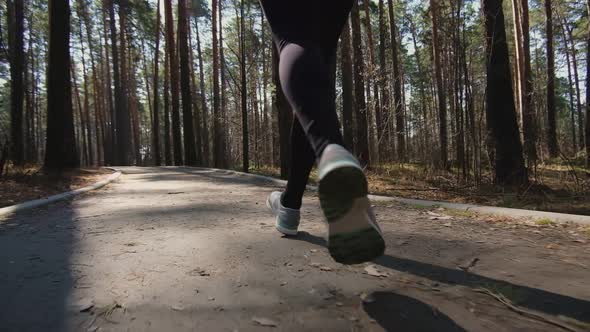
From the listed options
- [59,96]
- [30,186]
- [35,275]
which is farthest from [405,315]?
[59,96]

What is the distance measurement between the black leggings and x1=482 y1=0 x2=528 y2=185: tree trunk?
5172mm

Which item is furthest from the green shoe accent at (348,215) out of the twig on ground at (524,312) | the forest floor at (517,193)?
the forest floor at (517,193)

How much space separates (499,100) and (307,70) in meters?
5.99

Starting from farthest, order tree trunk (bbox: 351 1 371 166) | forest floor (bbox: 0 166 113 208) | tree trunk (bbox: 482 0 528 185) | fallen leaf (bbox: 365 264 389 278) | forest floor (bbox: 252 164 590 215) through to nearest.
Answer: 1. tree trunk (bbox: 351 1 371 166)
2. tree trunk (bbox: 482 0 528 185)
3. forest floor (bbox: 0 166 113 208)
4. forest floor (bbox: 252 164 590 215)
5. fallen leaf (bbox: 365 264 389 278)

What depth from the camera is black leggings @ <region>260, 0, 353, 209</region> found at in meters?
1.40

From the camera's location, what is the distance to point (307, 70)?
1480mm

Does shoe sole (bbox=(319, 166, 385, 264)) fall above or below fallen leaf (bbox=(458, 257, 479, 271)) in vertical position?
above

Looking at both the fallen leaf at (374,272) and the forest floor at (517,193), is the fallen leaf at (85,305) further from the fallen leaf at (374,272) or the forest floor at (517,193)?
the forest floor at (517,193)

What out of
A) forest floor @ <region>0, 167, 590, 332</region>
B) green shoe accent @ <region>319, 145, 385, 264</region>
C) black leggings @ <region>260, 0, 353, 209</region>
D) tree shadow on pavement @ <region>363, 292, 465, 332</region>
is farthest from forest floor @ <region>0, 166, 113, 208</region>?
tree shadow on pavement @ <region>363, 292, 465, 332</region>

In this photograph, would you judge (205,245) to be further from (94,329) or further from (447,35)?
(447,35)

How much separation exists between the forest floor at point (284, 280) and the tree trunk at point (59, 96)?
23.8 ft

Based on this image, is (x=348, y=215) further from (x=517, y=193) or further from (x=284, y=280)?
(x=517, y=193)

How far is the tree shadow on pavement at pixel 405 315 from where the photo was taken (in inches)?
41.9

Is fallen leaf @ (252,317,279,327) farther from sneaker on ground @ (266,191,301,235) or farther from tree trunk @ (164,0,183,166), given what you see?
tree trunk @ (164,0,183,166)
